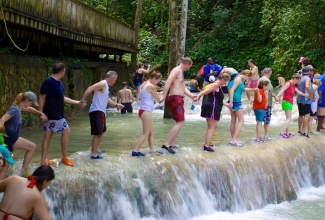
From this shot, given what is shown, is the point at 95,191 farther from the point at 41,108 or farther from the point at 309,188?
the point at 309,188

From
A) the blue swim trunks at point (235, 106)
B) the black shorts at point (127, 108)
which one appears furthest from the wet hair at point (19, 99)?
the black shorts at point (127, 108)

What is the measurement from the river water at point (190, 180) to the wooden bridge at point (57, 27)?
270 cm

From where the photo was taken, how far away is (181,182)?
28.6 feet

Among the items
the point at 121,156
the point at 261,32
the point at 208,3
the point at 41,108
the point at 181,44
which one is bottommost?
the point at 121,156

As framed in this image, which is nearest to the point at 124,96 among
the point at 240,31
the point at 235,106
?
the point at 235,106

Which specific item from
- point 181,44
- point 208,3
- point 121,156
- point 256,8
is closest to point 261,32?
point 256,8

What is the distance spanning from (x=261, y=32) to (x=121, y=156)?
27.0 m

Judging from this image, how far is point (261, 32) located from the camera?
33.8 metres

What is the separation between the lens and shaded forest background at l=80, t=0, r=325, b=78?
24547 millimetres

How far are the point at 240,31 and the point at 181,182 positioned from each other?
27274 millimetres

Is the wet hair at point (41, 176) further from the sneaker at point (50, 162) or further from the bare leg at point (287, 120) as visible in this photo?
the bare leg at point (287, 120)

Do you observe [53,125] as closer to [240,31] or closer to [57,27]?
[57,27]

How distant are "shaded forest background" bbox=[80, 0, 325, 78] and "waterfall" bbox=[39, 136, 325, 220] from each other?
47.3ft

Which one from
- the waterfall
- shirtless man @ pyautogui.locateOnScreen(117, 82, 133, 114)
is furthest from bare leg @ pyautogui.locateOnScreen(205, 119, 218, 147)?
shirtless man @ pyautogui.locateOnScreen(117, 82, 133, 114)
